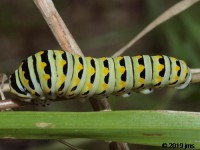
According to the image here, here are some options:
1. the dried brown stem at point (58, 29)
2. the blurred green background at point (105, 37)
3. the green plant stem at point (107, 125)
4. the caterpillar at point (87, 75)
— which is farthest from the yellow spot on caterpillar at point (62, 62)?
the blurred green background at point (105, 37)

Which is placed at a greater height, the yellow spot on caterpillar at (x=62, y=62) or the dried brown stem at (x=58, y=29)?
the dried brown stem at (x=58, y=29)

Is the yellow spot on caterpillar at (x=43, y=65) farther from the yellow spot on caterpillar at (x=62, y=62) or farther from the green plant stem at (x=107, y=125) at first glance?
the green plant stem at (x=107, y=125)

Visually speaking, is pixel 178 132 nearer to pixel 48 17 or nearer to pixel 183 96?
pixel 48 17

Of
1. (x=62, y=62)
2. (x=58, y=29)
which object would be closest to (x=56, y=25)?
(x=58, y=29)

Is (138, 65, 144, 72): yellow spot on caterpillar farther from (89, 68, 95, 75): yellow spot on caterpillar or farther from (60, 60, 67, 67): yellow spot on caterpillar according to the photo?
(60, 60, 67, 67): yellow spot on caterpillar

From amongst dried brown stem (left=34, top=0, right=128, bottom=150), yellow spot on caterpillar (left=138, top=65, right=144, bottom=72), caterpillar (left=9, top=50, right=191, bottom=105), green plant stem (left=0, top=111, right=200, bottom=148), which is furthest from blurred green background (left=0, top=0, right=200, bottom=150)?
green plant stem (left=0, top=111, right=200, bottom=148)

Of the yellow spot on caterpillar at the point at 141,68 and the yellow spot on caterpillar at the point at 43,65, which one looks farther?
the yellow spot on caterpillar at the point at 141,68

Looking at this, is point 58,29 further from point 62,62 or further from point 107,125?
point 107,125
